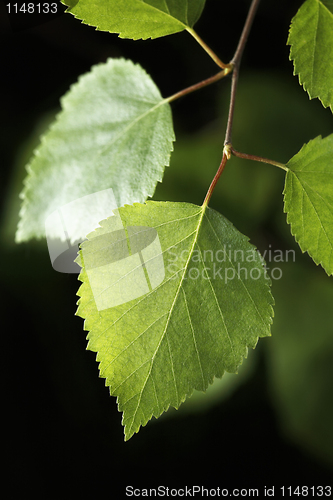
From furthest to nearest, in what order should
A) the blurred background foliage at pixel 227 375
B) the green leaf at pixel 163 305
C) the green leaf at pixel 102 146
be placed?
the blurred background foliage at pixel 227 375
the green leaf at pixel 102 146
the green leaf at pixel 163 305

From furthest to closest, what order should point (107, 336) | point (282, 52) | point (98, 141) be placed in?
point (282, 52)
point (98, 141)
point (107, 336)

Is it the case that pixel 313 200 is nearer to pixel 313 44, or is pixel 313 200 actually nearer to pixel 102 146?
pixel 313 44

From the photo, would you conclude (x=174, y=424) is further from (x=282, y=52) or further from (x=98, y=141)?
(x=282, y=52)

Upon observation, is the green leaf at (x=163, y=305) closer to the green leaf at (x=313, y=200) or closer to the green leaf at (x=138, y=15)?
the green leaf at (x=313, y=200)

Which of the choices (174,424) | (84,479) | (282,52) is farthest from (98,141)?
(84,479)

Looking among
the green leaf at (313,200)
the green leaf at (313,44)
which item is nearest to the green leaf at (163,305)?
the green leaf at (313,200)

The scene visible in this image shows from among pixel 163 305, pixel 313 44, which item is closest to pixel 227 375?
pixel 163 305

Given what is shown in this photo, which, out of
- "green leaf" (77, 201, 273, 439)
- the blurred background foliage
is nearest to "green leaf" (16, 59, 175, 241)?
"green leaf" (77, 201, 273, 439)

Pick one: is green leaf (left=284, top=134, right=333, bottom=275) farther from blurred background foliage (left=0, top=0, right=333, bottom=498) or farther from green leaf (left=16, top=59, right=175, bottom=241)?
blurred background foliage (left=0, top=0, right=333, bottom=498)
